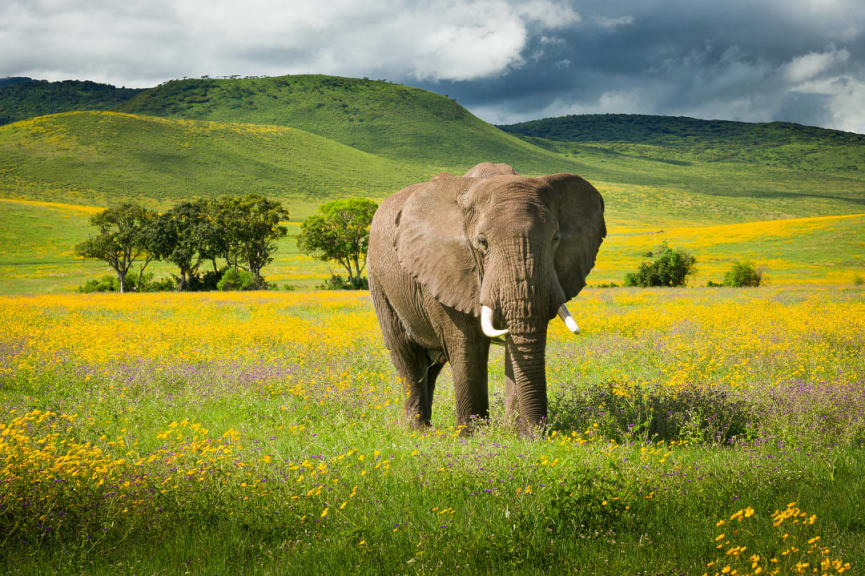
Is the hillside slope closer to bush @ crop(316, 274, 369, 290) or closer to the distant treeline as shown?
the distant treeline

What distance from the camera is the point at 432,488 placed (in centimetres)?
548

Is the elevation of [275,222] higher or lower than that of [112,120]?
lower

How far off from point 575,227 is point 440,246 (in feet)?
4.77

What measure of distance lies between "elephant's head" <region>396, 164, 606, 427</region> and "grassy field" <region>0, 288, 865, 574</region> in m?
1.14

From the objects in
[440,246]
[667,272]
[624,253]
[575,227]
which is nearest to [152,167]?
[624,253]

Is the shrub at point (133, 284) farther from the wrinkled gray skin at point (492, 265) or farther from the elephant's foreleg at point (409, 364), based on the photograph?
the wrinkled gray skin at point (492, 265)

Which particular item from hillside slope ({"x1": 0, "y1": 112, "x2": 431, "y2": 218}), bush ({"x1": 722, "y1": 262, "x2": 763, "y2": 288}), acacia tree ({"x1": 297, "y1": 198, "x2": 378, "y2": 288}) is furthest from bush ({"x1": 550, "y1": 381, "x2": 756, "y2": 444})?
hillside slope ({"x1": 0, "y1": 112, "x2": 431, "y2": 218})

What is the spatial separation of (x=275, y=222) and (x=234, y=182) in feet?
338

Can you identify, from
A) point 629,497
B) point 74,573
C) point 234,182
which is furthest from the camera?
point 234,182

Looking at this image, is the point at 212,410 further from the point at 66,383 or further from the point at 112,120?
the point at 112,120

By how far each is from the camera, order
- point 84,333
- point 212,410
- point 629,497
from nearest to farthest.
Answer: point 629,497
point 212,410
point 84,333

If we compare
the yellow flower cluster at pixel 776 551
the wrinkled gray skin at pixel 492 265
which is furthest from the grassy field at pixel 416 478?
the wrinkled gray skin at pixel 492 265

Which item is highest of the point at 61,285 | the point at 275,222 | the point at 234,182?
the point at 234,182

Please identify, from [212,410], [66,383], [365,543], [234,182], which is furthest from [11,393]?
[234,182]
